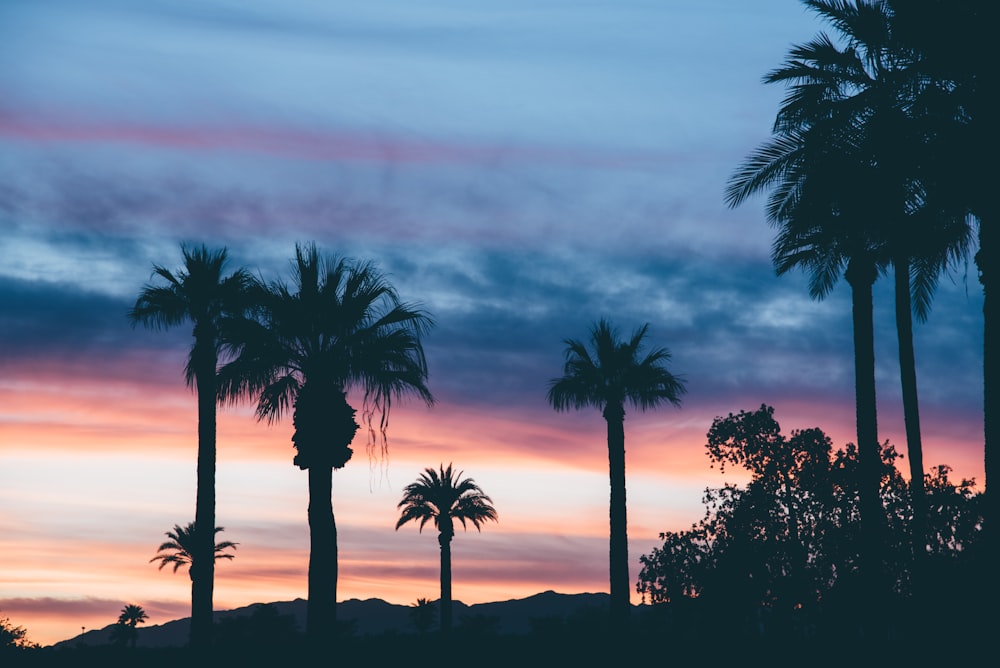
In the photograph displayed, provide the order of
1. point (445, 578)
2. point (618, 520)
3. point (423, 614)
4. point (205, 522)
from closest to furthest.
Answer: point (205, 522) < point (618, 520) < point (445, 578) < point (423, 614)

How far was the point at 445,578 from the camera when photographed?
205 ft

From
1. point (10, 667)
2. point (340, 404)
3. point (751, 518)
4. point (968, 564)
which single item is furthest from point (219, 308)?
point (968, 564)

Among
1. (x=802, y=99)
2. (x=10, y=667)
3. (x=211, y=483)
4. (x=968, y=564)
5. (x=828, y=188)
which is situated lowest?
(x=10, y=667)

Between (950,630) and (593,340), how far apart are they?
26406mm

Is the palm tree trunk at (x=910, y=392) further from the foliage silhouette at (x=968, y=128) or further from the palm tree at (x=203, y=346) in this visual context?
the palm tree at (x=203, y=346)

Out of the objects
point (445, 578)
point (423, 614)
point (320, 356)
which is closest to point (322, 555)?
point (320, 356)

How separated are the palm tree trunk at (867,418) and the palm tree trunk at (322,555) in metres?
13.3

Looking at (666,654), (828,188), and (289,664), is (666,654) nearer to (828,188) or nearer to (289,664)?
(289,664)

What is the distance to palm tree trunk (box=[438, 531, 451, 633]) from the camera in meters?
59.2

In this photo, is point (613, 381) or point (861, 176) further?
point (613, 381)

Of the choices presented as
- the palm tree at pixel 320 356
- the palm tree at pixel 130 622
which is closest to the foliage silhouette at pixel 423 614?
the palm tree at pixel 130 622

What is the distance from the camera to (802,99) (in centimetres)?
2503

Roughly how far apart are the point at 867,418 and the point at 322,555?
565 inches

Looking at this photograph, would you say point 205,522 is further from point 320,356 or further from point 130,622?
point 130,622
